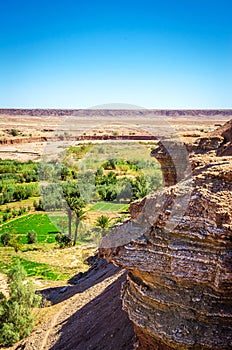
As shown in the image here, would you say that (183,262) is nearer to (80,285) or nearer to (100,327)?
(100,327)

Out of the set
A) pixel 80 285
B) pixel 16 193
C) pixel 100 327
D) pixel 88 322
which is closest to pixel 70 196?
pixel 80 285

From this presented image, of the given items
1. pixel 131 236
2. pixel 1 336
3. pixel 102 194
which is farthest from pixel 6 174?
pixel 131 236

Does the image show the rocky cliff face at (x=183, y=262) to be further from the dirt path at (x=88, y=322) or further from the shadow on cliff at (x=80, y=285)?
the shadow on cliff at (x=80, y=285)

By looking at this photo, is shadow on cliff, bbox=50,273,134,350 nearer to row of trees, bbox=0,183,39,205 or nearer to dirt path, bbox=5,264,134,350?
dirt path, bbox=5,264,134,350

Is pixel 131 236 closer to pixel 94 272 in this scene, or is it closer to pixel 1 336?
pixel 1 336

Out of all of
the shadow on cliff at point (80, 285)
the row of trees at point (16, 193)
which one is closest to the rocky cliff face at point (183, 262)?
the shadow on cliff at point (80, 285)

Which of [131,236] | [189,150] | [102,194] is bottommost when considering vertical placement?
[102,194]

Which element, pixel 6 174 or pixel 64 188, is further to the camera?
pixel 6 174
